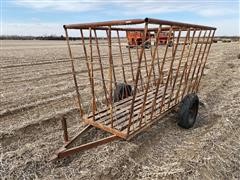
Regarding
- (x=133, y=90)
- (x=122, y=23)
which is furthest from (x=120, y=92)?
(x=122, y=23)

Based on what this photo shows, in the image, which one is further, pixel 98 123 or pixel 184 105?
pixel 184 105

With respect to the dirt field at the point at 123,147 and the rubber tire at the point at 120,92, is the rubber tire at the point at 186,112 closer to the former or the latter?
the dirt field at the point at 123,147

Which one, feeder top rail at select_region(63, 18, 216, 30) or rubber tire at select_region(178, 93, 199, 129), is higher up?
feeder top rail at select_region(63, 18, 216, 30)

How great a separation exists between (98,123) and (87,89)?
340cm

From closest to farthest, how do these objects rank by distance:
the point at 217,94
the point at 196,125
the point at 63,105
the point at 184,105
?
1. the point at 184,105
2. the point at 196,125
3. the point at 63,105
4. the point at 217,94

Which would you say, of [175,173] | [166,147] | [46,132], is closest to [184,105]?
[166,147]

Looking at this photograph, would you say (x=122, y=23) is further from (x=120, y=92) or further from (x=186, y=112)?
(x=120, y=92)

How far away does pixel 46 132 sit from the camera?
4.20 m

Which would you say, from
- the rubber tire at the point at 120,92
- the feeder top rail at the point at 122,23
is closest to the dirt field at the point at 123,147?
the rubber tire at the point at 120,92

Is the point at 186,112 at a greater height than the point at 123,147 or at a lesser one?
greater

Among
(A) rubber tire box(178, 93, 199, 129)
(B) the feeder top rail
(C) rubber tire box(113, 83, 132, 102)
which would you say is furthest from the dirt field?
(B) the feeder top rail

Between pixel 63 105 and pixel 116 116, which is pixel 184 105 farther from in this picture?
pixel 63 105

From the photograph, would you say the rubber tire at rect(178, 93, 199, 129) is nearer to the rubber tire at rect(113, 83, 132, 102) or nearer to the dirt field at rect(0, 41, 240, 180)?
the dirt field at rect(0, 41, 240, 180)

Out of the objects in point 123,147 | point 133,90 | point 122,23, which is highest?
point 122,23
